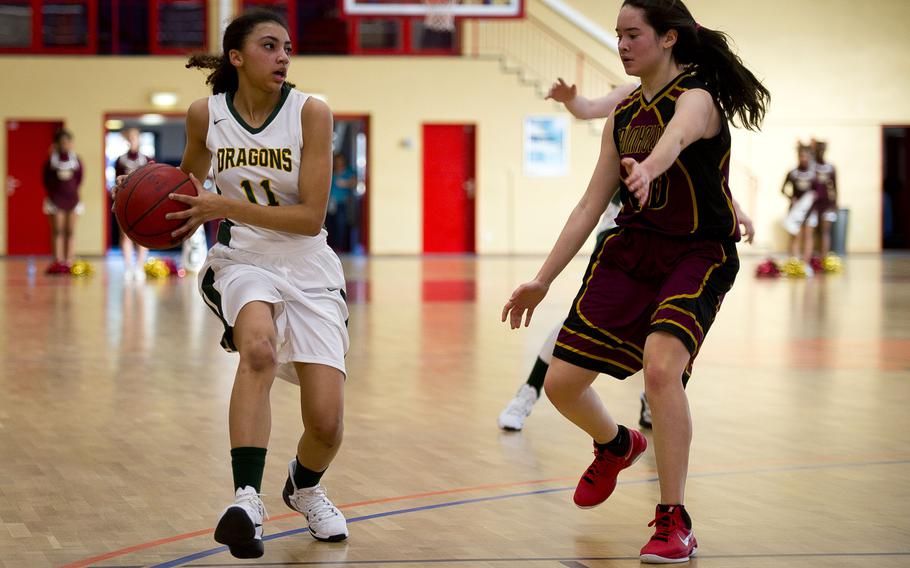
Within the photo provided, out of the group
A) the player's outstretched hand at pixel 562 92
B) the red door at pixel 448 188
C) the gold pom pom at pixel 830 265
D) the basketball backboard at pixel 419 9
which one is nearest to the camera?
the player's outstretched hand at pixel 562 92

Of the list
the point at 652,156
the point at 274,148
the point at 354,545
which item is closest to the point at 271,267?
the point at 274,148

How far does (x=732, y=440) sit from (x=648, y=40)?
2158 mm

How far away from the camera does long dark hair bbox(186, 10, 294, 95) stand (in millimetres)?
3652

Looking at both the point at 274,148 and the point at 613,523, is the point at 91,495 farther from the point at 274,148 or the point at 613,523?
the point at 613,523

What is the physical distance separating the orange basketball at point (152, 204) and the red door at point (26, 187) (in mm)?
19709

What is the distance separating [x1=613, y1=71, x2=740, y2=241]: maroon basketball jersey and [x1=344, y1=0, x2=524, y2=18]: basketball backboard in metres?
15.8

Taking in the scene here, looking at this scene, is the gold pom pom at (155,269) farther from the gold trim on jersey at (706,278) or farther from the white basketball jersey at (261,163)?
the gold trim on jersey at (706,278)

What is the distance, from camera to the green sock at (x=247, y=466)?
11.0 ft

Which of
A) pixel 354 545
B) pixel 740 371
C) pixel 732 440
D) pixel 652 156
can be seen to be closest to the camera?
pixel 652 156

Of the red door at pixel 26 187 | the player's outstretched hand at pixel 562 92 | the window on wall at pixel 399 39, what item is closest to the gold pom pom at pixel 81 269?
the red door at pixel 26 187

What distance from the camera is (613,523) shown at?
386 centimetres

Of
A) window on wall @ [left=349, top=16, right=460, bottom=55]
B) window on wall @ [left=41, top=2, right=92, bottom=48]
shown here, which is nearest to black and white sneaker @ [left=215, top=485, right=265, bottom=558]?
window on wall @ [left=349, top=16, right=460, bottom=55]

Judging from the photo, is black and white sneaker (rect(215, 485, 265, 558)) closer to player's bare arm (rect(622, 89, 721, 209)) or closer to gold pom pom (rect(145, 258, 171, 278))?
player's bare arm (rect(622, 89, 721, 209))

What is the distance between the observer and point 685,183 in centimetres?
359
